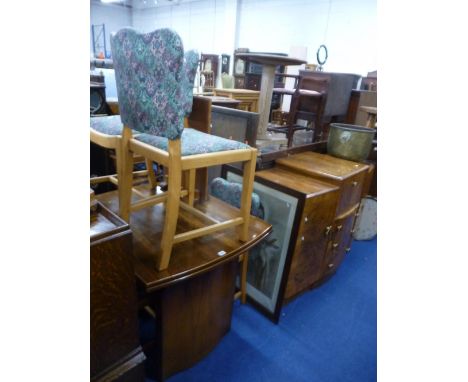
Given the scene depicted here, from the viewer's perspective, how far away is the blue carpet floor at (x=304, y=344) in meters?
1.37

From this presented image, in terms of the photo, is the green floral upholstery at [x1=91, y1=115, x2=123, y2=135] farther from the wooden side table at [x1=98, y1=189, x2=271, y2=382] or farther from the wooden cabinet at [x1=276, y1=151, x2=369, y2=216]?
the wooden cabinet at [x1=276, y1=151, x2=369, y2=216]

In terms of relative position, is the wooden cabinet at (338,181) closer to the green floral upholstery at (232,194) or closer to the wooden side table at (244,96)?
the green floral upholstery at (232,194)

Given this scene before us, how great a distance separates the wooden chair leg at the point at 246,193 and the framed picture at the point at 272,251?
331 mm

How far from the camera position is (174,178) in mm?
877

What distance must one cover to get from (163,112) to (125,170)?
0.33m

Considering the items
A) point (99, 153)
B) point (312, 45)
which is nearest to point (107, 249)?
point (99, 153)

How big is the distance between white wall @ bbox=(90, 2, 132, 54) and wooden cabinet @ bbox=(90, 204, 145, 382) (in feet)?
39.9

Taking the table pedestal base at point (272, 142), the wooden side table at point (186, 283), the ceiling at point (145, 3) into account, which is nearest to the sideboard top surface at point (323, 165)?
the table pedestal base at point (272, 142)

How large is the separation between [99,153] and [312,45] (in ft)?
17.6

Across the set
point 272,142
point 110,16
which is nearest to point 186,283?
point 272,142

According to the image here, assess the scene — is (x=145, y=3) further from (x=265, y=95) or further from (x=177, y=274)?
(x=177, y=274)

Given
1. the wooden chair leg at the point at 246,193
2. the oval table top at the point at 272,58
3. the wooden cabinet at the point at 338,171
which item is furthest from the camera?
the oval table top at the point at 272,58

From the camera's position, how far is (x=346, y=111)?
101 inches
